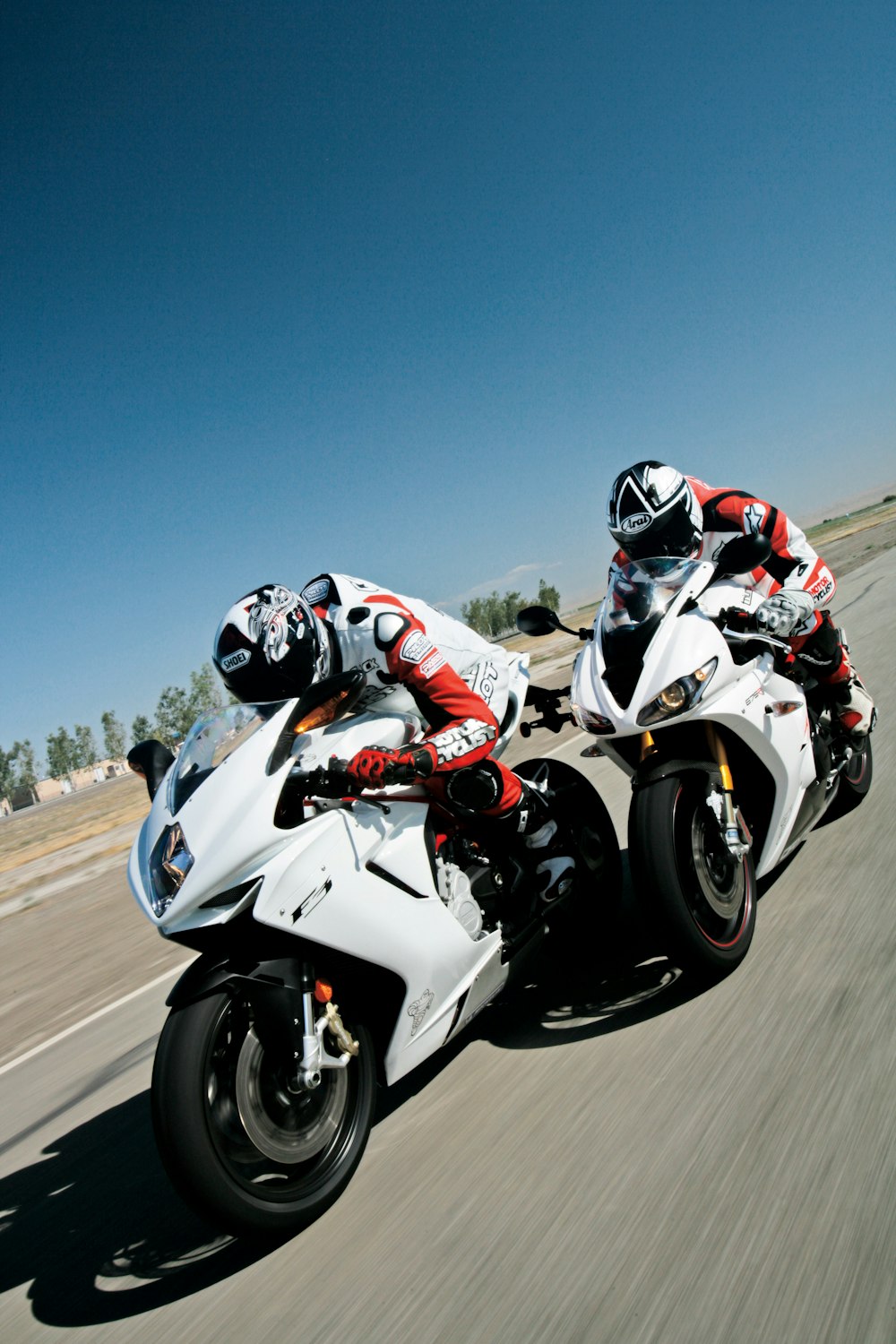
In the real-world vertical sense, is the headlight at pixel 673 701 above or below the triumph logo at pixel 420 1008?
above

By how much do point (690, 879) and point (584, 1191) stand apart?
119 cm

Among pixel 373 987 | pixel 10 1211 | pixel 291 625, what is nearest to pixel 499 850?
pixel 373 987

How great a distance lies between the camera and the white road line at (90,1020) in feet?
16.7

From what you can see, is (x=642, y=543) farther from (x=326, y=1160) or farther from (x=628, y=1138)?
(x=326, y=1160)

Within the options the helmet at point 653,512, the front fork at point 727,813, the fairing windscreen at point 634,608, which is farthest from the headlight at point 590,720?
the helmet at point 653,512

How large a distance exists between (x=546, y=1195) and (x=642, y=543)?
2.88 m

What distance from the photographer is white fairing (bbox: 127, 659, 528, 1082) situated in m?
2.62

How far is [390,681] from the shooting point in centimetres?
356

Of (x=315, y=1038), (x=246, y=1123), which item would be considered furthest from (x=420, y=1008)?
(x=246, y=1123)

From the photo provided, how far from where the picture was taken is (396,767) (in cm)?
299

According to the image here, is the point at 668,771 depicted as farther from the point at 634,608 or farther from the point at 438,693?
the point at 438,693

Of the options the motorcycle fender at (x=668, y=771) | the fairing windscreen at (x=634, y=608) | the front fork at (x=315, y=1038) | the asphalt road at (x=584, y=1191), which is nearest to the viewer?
the asphalt road at (x=584, y=1191)

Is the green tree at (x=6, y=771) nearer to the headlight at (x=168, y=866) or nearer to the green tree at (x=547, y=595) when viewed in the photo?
the green tree at (x=547, y=595)

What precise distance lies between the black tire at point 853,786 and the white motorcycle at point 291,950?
2.47 meters
